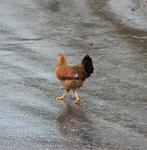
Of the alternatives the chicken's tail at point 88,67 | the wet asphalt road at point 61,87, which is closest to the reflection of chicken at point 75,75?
the chicken's tail at point 88,67

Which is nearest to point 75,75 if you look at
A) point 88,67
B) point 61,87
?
point 88,67

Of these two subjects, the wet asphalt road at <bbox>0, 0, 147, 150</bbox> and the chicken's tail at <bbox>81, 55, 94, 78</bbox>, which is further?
the chicken's tail at <bbox>81, 55, 94, 78</bbox>

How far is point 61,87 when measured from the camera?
34.7 feet

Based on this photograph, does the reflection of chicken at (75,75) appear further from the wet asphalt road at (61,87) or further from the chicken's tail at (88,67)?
the wet asphalt road at (61,87)

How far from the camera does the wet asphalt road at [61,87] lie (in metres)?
7.96

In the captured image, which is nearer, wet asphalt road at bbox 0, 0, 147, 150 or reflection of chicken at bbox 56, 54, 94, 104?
wet asphalt road at bbox 0, 0, 147, 150

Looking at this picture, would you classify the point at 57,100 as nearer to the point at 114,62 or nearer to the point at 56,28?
the point at 114,62

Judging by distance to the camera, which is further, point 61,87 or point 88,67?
point 61,87

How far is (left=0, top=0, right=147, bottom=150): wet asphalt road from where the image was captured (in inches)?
314

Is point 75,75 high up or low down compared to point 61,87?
up

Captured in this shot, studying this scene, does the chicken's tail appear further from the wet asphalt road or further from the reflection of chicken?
the wet asphalt road

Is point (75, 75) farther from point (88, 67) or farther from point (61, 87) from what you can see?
point (61, 87)

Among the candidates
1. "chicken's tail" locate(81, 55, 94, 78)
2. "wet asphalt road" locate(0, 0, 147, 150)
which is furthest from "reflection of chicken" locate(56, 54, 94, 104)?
"wet asphalt road" locate(0, 0, 147, 150)

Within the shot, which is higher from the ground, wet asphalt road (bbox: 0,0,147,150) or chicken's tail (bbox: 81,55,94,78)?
chicken's tail (bbox: 81,55,94,78)
